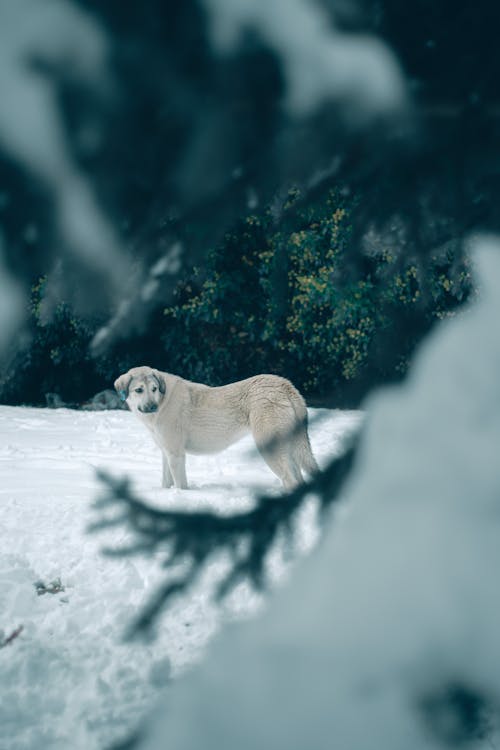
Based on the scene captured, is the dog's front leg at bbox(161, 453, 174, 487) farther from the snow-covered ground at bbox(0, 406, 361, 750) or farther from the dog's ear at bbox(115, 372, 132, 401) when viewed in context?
the dog's ear at bbox(115, 372, 132, 401)

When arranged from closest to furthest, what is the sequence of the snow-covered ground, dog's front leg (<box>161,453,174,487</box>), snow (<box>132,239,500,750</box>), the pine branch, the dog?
snow (<box>132,239,500,750</box>) → the pine branch → the snow-covered ground → the dog → dog's front leg (<box>161,453,174,487</box>)

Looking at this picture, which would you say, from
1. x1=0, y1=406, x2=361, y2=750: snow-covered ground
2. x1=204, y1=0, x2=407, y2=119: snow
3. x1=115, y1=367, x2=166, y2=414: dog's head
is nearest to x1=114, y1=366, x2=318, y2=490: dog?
x1=115, y1=367, x2=166, y2=414: dog's head

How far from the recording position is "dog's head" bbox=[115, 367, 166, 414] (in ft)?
15.8

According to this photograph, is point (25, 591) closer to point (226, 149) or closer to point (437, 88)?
point (226, 149)

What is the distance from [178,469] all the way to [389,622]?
424 centimetres

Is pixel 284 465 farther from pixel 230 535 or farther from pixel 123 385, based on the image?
pixel 230 535

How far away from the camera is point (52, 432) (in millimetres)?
7559

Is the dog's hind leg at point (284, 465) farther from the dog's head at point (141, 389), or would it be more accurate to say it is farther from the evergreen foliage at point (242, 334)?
the evergreen foliage at point (242, 334)

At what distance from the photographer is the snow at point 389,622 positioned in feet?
2.75

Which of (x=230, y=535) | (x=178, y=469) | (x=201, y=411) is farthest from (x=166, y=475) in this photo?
(x=230, y=535)

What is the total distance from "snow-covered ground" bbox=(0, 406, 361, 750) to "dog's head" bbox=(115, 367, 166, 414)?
68 centimetres

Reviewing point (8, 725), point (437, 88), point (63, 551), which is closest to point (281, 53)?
point (437, 88)

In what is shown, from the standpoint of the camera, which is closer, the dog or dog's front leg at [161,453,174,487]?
the dog

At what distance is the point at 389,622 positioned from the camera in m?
0.85
